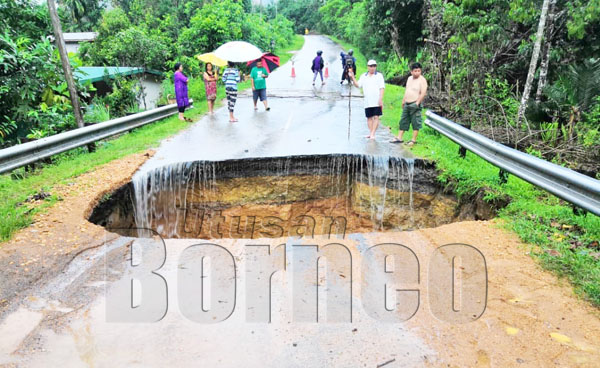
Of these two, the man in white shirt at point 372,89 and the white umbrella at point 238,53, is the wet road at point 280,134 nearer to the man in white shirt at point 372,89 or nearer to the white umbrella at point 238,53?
the man in white shirt at point 372,89

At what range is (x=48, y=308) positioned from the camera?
3.14 metres

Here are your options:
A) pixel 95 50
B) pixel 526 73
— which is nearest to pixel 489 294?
pixel 526 73

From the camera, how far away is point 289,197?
26.0ft

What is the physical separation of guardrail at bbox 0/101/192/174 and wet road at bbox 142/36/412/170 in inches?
44.7

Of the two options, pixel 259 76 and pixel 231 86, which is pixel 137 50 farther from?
pixel 231 86

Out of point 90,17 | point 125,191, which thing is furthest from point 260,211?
point 90,17

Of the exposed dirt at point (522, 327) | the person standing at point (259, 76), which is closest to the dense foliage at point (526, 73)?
the exposed dirt at point (522, 327)

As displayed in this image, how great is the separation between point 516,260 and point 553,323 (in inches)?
40.0

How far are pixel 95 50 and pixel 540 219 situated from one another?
1073 inches

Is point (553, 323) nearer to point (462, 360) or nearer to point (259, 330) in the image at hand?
point (462, 360)

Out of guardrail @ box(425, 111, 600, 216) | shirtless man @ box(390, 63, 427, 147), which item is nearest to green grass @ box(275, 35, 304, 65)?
shirtless man @ box(390, 63, 427, 147)

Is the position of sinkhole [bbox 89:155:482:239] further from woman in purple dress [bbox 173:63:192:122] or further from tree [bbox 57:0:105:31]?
tree [bbox 57:0:105:31]

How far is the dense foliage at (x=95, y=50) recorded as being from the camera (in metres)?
9.10

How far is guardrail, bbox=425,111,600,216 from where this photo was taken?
376 centimetres
